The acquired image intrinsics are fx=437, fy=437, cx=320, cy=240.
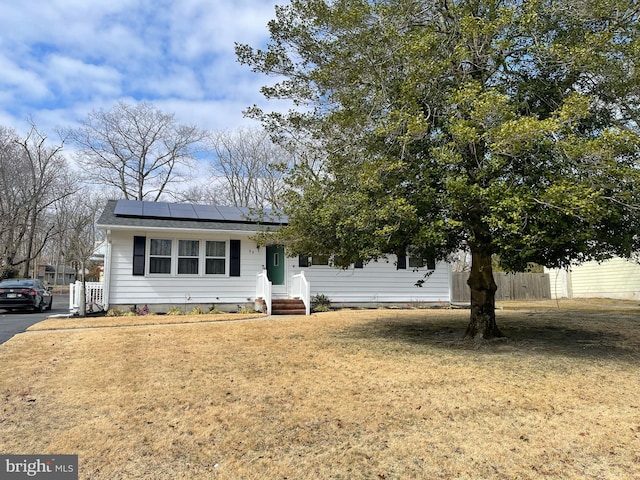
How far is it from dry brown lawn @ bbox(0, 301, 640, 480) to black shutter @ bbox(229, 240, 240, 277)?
6.42m

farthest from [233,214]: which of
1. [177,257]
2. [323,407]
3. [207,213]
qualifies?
[323,407]

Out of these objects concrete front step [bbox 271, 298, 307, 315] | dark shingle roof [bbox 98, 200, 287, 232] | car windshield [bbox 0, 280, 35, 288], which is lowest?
concrete front step [bbox 271, 298, 307, 315]

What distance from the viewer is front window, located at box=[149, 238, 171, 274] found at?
14.5 metres

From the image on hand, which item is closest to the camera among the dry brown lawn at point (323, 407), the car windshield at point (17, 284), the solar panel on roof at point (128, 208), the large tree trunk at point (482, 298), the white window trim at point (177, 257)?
the dry brown lawn at point (323, 407)

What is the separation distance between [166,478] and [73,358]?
4.87m

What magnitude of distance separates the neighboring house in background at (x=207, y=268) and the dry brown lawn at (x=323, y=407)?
17.8 ft

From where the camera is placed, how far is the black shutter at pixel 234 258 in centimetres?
1529

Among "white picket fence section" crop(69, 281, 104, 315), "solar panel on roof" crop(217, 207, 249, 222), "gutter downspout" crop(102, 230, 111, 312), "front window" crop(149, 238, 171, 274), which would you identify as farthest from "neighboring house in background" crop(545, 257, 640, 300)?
"white picket fence section" crop(69, 281, 104, 315)

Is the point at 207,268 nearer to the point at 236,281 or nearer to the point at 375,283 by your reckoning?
the point at 236,281

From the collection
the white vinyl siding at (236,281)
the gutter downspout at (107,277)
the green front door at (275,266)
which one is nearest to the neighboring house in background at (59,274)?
the gutter downspout at (107,277)

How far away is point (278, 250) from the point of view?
16.1 m

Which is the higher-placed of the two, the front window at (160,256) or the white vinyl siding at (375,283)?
the front window at (160,256)

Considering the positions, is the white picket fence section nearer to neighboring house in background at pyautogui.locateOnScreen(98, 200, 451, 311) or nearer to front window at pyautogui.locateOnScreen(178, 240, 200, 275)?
neighboring house in background at pyautogui.locateOnScreen(98, 200, 451, 311)

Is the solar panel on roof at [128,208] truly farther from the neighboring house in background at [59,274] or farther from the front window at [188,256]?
the neighboring house in background at [59,274]
